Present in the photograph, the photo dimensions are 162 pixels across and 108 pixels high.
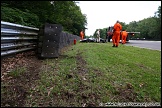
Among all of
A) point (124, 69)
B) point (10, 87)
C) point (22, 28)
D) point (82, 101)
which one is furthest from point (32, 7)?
point (82, 101)

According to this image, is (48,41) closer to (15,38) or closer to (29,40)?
(29,40)

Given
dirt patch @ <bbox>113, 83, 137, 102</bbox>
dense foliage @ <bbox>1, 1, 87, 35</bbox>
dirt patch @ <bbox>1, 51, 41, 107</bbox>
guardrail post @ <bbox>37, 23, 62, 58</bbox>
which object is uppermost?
dense foliage @ <bbox>1, 1, 87, 35</bbox>

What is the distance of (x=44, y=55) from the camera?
6.42 m

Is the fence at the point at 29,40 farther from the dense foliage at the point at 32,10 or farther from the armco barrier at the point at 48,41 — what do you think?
the dense foliage at the point at 32,10

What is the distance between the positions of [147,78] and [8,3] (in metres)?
7.35

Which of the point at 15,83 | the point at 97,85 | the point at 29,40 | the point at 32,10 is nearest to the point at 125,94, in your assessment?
the point at 97,85

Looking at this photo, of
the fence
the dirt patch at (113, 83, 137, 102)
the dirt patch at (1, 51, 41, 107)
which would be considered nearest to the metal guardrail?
the fence

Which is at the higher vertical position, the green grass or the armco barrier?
the armco barrier

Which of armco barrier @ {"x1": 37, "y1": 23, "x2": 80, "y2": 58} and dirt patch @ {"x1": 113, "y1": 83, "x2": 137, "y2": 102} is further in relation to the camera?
armco barrier @ {"x1": 37, "y1": 23, "x2": 80, "y2": 58}

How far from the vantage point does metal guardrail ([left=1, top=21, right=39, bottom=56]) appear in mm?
5242

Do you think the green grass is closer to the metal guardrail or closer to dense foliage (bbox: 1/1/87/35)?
A: the metal guardrail

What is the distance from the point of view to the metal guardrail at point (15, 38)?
5.24 meters

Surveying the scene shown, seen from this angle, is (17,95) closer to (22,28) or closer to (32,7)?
(22,28)

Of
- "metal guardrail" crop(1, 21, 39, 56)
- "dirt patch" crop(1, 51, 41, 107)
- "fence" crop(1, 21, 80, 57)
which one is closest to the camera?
"dirt patch" crop(1, 51, 41, 107)
